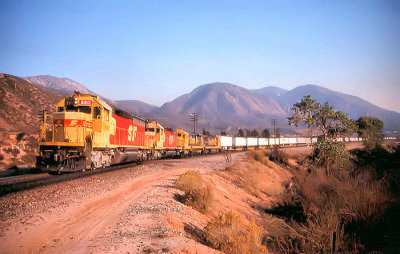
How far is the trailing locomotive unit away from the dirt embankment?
1.68m

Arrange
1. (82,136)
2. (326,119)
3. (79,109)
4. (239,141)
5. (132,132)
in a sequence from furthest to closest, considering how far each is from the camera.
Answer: (239,141) < (326,119) < (132,132) < (79,109) < (82,136)

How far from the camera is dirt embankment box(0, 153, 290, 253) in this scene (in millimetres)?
5672

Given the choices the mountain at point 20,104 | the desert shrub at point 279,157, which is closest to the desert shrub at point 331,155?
A: the desert shrub at point 279,157

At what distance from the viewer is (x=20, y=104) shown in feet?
171

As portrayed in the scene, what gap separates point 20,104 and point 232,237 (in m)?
56.3

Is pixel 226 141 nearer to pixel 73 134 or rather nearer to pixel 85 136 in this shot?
pixel 85 136

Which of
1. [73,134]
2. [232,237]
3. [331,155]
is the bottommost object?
[232,237]

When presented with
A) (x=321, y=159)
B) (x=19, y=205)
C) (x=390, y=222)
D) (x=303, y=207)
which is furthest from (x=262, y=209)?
(x=321, y=159)

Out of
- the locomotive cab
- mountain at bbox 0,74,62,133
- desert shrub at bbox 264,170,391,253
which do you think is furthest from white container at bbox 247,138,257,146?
the locomotive cab

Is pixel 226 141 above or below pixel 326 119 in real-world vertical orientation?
below

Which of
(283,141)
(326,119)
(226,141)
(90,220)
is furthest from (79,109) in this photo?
(283,141)

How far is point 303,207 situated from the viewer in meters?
11.7

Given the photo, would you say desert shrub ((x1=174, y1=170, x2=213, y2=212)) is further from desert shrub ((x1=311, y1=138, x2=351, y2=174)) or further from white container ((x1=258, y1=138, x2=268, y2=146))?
white container ((x1=258, y1=138, x2=268, y2=146))

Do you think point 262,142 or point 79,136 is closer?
point 79,136
